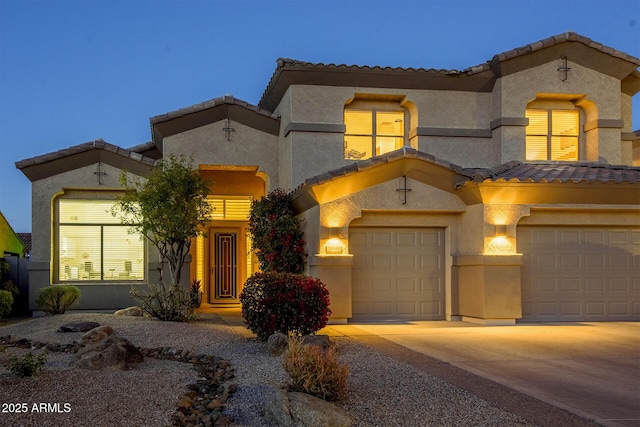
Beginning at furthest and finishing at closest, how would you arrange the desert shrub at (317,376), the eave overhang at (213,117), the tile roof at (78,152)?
the eave overhang at (213,117), the tile roof at (78,152), the desert shrub at (317,376)

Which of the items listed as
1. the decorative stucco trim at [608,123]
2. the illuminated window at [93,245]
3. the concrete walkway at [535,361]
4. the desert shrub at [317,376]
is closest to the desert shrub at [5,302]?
the illuminated window at [93,245]

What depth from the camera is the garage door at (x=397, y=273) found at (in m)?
13.8

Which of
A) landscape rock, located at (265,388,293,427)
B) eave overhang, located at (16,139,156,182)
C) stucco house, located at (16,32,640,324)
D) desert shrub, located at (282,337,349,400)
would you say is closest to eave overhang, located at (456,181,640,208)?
stucco house, located at (16,32,640,324)

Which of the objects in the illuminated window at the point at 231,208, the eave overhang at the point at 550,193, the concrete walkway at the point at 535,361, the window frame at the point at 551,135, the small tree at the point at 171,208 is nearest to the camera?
the concrete walkway at the point at 535,361

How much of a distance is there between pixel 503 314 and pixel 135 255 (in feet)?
32.0

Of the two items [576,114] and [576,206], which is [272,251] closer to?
[576,206]

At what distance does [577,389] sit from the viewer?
281 inches

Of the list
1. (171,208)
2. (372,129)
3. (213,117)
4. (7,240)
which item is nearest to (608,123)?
(372,129)

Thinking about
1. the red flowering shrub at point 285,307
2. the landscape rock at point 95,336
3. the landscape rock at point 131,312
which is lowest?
the landscape rock at point 131,312

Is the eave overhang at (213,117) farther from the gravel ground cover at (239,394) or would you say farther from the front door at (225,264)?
the gravel ground cover at (239,394)

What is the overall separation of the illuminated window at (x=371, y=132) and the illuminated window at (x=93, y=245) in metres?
6.38

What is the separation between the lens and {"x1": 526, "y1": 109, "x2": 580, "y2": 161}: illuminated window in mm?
15922

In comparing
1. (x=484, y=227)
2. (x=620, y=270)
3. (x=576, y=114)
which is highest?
(x=576, y=114)

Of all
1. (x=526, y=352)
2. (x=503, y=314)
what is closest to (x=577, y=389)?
(x=526, y=352)
